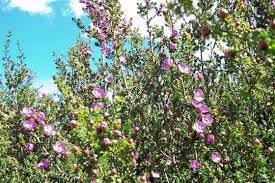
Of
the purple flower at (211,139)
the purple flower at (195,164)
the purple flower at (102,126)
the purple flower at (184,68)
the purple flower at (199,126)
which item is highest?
the purple flower at (184,68)

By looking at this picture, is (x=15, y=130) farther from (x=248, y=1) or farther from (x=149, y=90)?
(x=248, y=1)

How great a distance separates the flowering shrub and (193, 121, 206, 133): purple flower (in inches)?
0.5

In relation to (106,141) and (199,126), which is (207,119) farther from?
(106,141)

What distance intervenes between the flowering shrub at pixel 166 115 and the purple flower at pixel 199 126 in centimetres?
1

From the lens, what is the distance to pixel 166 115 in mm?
5578

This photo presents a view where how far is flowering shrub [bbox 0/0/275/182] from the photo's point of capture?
400 cm

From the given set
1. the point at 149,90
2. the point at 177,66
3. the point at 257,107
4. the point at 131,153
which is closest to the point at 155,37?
the point at 149,90

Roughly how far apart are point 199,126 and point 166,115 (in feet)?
2.95

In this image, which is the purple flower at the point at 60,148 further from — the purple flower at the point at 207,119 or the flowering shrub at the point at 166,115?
the purple flower at the point at 207,119

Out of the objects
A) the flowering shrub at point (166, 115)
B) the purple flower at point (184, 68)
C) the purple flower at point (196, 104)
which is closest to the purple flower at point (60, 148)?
the flowering shrub at point (166, 115)

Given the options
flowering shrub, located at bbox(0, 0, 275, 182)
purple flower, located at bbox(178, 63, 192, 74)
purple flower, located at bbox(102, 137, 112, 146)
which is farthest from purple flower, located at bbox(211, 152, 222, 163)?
purple flower, located at bbox(102, 137, 112, 146)

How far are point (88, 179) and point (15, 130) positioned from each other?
3.50 metres

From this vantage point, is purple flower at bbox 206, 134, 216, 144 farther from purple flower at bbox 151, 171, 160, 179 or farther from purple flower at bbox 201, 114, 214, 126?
purple flower at bbox 151, 171, 160, 179

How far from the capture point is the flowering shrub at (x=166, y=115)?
3998 mm
